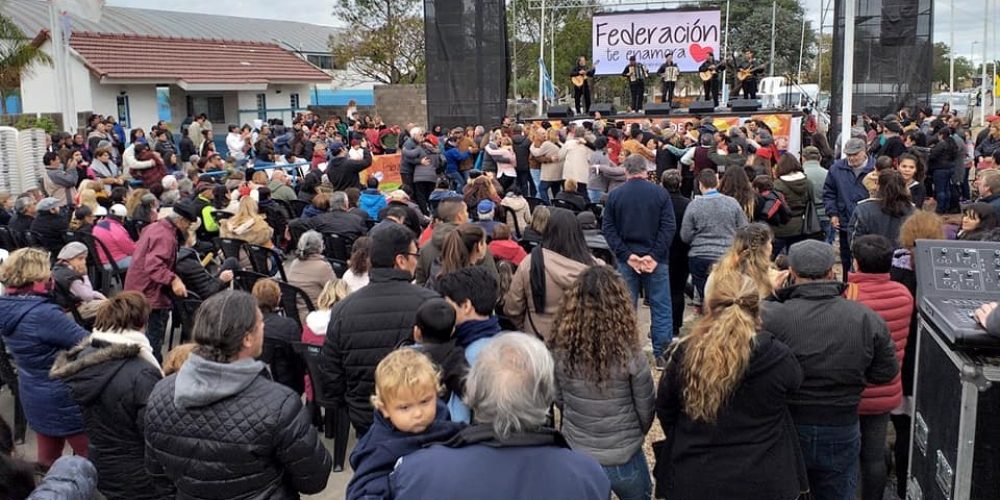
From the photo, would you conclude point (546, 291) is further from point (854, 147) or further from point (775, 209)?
point (854, 147)

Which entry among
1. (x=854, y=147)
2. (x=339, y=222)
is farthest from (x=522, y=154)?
(x=854, y=147)

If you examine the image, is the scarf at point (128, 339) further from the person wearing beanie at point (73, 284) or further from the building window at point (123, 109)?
the building window at point (123, 109)

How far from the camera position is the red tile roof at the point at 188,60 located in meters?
27.2

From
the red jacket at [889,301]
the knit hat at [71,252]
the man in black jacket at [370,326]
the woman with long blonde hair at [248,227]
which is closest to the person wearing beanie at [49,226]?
the woman with long blonde hair at [248,227]

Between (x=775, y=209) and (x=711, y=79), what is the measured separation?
1329 centimetres

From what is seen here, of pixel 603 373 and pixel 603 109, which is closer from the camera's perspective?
pixel 603 373

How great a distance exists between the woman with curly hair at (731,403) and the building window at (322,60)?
49804 mm

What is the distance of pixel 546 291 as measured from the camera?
161 inches

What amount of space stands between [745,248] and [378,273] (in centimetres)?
188

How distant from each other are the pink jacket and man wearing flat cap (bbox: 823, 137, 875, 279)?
595cm

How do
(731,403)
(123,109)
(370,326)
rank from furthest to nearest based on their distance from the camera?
(123,109) → (370,326) → (731,403)

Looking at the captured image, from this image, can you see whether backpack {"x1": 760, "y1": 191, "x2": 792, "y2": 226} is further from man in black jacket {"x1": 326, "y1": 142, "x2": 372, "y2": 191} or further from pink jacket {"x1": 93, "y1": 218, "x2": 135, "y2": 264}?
man in black jacket {"x1": 326, "y1": 142, "x2": 372, "y2": 191}

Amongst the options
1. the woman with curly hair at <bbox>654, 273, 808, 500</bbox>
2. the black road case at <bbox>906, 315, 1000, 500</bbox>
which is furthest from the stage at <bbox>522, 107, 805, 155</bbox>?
the black road case at <bbox>906, 315, 1000, 500</bbox>

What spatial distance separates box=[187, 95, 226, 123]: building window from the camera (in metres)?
30.9
